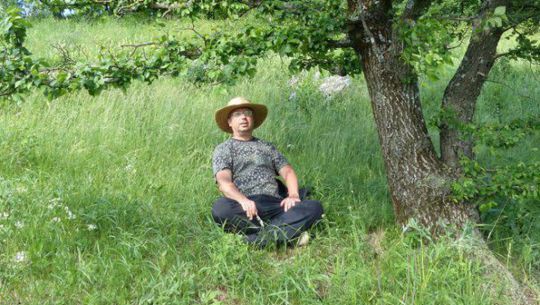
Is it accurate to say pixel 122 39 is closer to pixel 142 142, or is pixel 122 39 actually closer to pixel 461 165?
pixel 142 142

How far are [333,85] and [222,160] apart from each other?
5164 millimetres

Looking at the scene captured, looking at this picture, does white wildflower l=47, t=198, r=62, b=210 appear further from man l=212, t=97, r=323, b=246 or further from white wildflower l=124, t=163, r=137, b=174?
man l=212, t=97, r=323, b=246

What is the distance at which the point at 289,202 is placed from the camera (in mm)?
4766

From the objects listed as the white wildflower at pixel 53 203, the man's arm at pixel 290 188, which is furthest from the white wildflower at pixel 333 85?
the white wildflower at pixel 53 203

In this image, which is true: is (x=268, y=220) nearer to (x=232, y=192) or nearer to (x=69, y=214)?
(x=232, y=192)

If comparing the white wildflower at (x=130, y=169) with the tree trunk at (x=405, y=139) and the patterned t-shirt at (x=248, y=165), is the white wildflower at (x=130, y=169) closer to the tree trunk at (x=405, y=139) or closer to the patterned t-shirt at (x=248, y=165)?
the patterned t-shirt at (x=248, y=165)

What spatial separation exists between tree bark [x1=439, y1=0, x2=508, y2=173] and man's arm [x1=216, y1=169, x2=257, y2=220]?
5.14ft

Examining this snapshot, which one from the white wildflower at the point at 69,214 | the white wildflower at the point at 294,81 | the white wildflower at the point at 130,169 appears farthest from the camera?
the white wildflower at the point at 294,81

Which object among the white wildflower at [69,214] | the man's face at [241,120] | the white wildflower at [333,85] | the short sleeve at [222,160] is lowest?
the white wildflower at [69,214]

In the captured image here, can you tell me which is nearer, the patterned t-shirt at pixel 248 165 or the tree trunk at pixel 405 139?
the tree trunk at pixel 405 139

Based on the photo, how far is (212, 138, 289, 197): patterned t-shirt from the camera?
4906 millimetres

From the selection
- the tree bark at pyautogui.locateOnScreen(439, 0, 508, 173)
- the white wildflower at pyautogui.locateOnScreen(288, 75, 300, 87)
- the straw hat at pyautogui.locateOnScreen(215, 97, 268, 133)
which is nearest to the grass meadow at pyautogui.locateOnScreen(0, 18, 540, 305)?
the straw hat at pyautogui.locateOnScreen(215, 97, 268, 133)

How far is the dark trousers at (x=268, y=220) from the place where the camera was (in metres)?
4.50

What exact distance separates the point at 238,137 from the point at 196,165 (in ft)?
3.85
